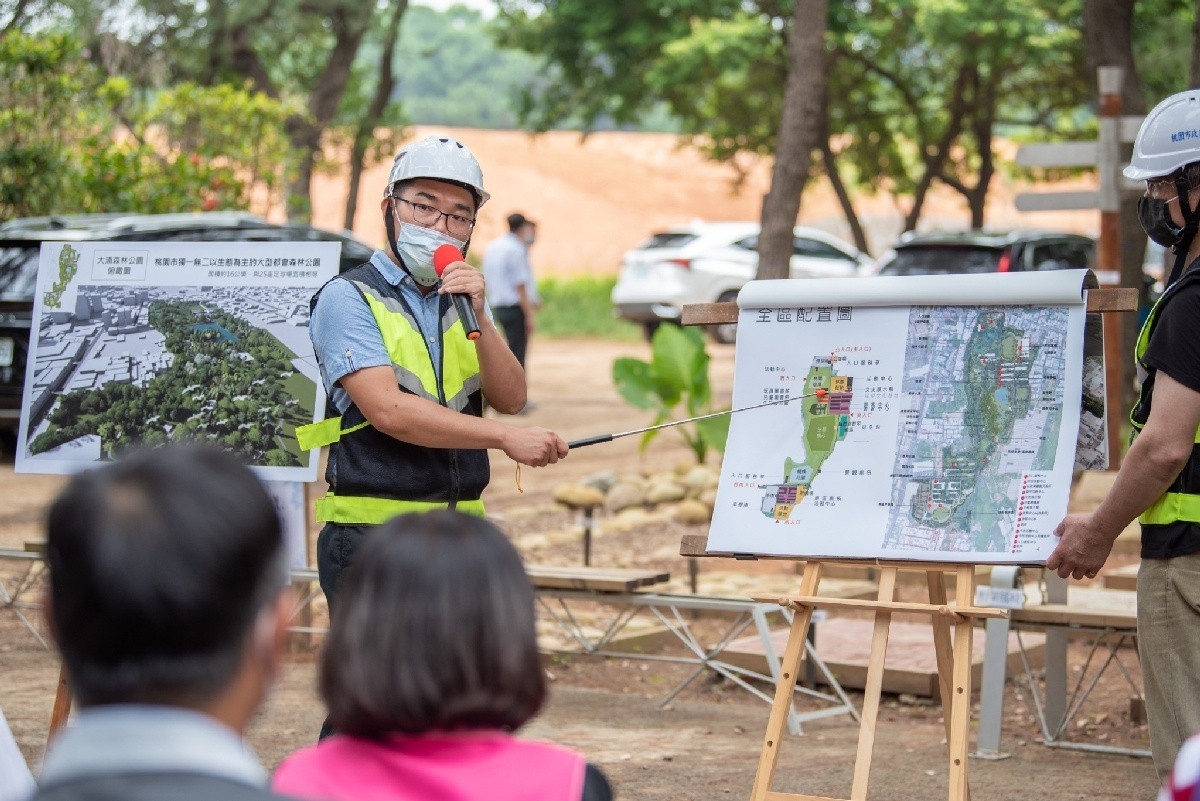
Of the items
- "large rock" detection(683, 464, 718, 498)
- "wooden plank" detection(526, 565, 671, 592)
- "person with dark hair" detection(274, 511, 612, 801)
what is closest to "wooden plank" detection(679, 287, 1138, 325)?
"wooden plank" detection(526, 565, 671, 592)

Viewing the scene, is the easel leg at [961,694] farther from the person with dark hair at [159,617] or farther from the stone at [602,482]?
the stone at [602,482]

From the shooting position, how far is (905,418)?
424cm

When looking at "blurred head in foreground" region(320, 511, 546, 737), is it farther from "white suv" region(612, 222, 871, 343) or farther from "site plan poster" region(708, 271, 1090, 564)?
"white suv" region(612, 222, 871, 343)

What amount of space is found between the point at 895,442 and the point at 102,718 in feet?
9.99

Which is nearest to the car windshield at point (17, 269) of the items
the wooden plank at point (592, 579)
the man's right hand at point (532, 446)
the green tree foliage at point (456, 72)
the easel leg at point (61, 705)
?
the wooden plank at point (592, 579)

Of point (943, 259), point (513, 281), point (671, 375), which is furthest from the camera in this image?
point (943, 259)

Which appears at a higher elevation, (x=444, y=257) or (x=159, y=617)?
(x=444, y=257)

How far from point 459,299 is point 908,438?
1.30m

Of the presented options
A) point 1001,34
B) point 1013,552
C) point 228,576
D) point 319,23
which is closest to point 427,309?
point 1013,552

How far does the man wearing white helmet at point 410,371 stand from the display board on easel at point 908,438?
0.81 m

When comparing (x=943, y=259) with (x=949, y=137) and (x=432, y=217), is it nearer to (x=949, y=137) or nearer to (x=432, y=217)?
(x=949, y=137)

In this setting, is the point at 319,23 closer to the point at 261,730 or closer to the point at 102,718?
the point at 261,730

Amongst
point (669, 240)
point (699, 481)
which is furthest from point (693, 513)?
point (669, 240)

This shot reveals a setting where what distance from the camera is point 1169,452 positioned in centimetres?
330
